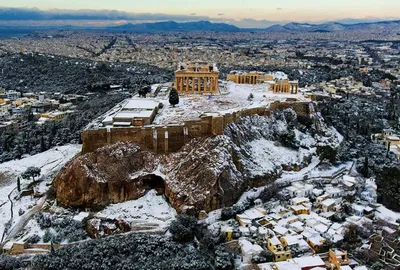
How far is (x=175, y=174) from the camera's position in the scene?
34.3 m

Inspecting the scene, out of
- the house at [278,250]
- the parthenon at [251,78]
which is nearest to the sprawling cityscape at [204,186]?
the house at [278,250]

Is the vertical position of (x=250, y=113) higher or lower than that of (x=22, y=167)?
higher

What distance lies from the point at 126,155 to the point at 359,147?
86.6 ft

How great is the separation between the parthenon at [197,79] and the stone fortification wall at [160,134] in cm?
1434

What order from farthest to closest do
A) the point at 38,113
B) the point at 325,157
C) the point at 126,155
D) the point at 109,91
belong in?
1. the point at 109,91
2. the point at 38,113
3. the point at 325,157
4. the point at 126,155

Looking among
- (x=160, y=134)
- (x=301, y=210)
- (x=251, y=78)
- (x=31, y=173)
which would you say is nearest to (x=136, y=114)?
(x=160, y=134)

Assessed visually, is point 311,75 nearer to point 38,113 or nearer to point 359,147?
point 359,147

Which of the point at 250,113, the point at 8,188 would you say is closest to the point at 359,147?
the point at 250,113

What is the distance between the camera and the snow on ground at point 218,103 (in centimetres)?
4021

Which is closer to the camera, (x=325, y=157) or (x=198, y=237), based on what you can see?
(x=198, y=237)

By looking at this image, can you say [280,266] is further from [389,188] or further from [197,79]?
[197,79]

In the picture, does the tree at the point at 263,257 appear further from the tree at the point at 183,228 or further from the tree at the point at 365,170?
the tree at the point at 365,170

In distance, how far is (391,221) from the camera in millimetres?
32188

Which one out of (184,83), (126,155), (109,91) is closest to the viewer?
(126,155)
